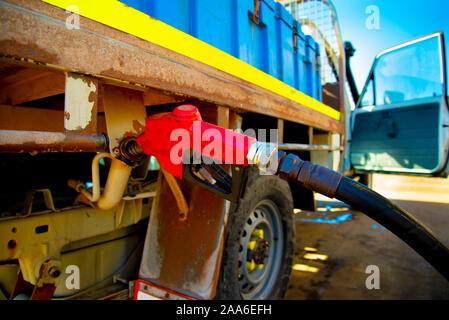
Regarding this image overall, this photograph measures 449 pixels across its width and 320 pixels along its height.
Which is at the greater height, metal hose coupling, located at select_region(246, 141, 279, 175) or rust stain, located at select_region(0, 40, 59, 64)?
rust stain, located at select_region(0, 40, 59, 64)

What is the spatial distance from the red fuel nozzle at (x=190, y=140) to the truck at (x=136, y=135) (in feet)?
0.45

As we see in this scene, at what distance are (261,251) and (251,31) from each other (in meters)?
1.43

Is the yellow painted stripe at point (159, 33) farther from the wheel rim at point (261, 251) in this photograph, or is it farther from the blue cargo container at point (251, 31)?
the wheel rim at point (261, 251)

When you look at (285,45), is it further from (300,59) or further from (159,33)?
(159,33)

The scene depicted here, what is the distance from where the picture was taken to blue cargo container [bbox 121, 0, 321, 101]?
1.19 meters

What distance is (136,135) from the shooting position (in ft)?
3.88

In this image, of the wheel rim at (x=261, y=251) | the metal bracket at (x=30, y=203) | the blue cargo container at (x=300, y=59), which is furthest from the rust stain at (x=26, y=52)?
the blue cargo container at (x=300, y=59)

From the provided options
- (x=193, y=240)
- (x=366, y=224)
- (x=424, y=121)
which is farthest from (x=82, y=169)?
(x=366, y=224)

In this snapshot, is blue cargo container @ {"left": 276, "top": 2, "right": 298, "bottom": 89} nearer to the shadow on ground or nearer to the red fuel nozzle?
the red fuel nozzle

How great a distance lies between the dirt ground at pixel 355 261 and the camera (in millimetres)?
2477

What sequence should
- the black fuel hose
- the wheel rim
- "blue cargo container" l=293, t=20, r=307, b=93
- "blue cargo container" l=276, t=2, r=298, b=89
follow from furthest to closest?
"blue cargo container" l=293, t=20, r=307, b=93 < "blue cargo container" l=276, t=2, r=298, b=89 < the wheel rim < the black fuel hose

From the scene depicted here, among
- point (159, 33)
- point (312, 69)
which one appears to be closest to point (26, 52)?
point (159, 33)

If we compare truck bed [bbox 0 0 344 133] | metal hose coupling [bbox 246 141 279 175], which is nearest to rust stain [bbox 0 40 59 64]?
truck bed [bbox 0 0 344 133]
